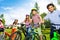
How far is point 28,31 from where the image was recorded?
460 centimetres

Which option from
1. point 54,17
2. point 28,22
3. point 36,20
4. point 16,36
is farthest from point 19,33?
point 54,17

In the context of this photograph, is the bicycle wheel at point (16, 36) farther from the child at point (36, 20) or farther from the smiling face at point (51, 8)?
the smiling face at point (51, 8)

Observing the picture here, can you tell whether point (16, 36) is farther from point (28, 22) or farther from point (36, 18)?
point (36, 18)

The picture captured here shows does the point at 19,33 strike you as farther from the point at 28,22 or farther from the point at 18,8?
the point at 18,8

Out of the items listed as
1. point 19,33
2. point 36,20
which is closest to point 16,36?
point 19,33

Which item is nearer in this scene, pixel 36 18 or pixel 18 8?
pixel 36 18

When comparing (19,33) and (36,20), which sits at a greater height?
(36,20)

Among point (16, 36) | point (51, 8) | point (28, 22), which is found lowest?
point (16, 36)

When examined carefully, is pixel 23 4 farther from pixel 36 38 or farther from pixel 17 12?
pixel 36 38

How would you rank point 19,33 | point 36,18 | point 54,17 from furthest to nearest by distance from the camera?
point 19,33 → point 36,18 → point 54,17

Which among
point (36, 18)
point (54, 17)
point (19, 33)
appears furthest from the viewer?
point (19, 33)

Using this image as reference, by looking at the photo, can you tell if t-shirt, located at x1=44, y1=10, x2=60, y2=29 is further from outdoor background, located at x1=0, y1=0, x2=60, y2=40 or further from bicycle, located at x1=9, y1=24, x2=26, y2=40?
bicycle, located at x1=9, y1=24, x2=26, y2=40

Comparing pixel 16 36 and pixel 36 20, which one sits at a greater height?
pixel 36 20

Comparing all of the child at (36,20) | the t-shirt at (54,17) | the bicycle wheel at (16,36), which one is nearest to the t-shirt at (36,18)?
the child at (36,20)
